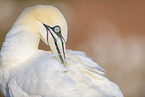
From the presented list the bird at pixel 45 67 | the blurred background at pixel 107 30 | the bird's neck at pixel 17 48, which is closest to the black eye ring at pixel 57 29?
the bird at pixel 45 67

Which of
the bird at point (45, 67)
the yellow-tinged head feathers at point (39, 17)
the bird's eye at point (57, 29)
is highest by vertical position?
the yellow-tinged head feathers at point (39, 17)

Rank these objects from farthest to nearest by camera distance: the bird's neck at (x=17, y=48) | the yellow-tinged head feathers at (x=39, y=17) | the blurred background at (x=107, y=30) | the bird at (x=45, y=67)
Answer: the blurred background at (x=107, y=30) → the yellow-tinged head feathers at (x=39, y=17) → the bird's neck at (x=17, y=48) → the bird at (x=45, y=67)

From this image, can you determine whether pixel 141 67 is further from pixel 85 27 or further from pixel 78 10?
pixel 78 10

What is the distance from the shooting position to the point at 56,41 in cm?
193

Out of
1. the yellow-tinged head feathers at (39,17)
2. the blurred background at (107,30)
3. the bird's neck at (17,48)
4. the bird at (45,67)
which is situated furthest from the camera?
the blurred background at (107,30)

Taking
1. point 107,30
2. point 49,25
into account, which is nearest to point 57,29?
point 49,25

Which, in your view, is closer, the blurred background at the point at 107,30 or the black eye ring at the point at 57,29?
the black eye ring at the point at 57,29

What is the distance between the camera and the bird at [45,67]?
1592mm

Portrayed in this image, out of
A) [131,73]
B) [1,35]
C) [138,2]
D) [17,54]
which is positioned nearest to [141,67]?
[131,73]

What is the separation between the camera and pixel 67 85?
157 centimetres

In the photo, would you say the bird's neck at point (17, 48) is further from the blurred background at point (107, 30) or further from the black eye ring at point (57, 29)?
the blurred background at point (107, 30)

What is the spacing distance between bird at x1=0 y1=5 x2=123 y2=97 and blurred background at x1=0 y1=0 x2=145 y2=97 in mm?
1528

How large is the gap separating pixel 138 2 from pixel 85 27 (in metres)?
0.90

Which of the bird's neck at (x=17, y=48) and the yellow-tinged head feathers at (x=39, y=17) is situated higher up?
the yellow-tinged head feathers at (x=39, y=17)
